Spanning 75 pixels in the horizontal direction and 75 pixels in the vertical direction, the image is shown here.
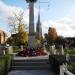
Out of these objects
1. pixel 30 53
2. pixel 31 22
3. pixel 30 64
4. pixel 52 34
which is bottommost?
pixel 30 64

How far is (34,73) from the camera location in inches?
881

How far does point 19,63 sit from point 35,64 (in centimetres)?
A: 141

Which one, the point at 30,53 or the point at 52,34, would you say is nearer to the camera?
the point at 30,53

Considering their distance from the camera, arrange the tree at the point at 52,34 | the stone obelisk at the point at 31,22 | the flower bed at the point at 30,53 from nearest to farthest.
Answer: the flower bed at the point at 30,53, the stone obelisk at the point at 31,22, the tree at the point at 52,34

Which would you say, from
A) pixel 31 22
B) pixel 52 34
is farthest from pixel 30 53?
pixel 52 34

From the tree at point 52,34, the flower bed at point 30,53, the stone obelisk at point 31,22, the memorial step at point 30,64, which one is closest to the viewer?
the memorial step at point 30,64

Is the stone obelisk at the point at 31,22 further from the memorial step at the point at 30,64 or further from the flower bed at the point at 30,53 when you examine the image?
the memorial step at the point at 30,64

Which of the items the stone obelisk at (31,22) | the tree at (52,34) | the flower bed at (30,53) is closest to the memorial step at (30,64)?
the flower bed at (30,53)

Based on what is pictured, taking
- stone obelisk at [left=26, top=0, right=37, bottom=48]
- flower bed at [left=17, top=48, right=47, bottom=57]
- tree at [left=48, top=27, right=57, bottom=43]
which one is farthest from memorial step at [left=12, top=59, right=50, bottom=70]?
tree at [left=48, top=27, right=57, bottom=43]

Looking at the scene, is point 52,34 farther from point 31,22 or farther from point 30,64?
point 30,64

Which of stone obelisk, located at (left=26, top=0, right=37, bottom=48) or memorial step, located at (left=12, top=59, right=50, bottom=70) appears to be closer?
memorial step, located at (left=12, top=59, right=50, bottom=70)

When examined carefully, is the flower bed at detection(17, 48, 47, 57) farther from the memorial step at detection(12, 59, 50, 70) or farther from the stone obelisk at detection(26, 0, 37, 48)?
the memorial step at detection(12, 59, 50, 70)

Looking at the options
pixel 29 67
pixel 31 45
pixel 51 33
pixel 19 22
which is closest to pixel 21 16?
pixel 19 22

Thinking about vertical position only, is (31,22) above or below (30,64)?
above
